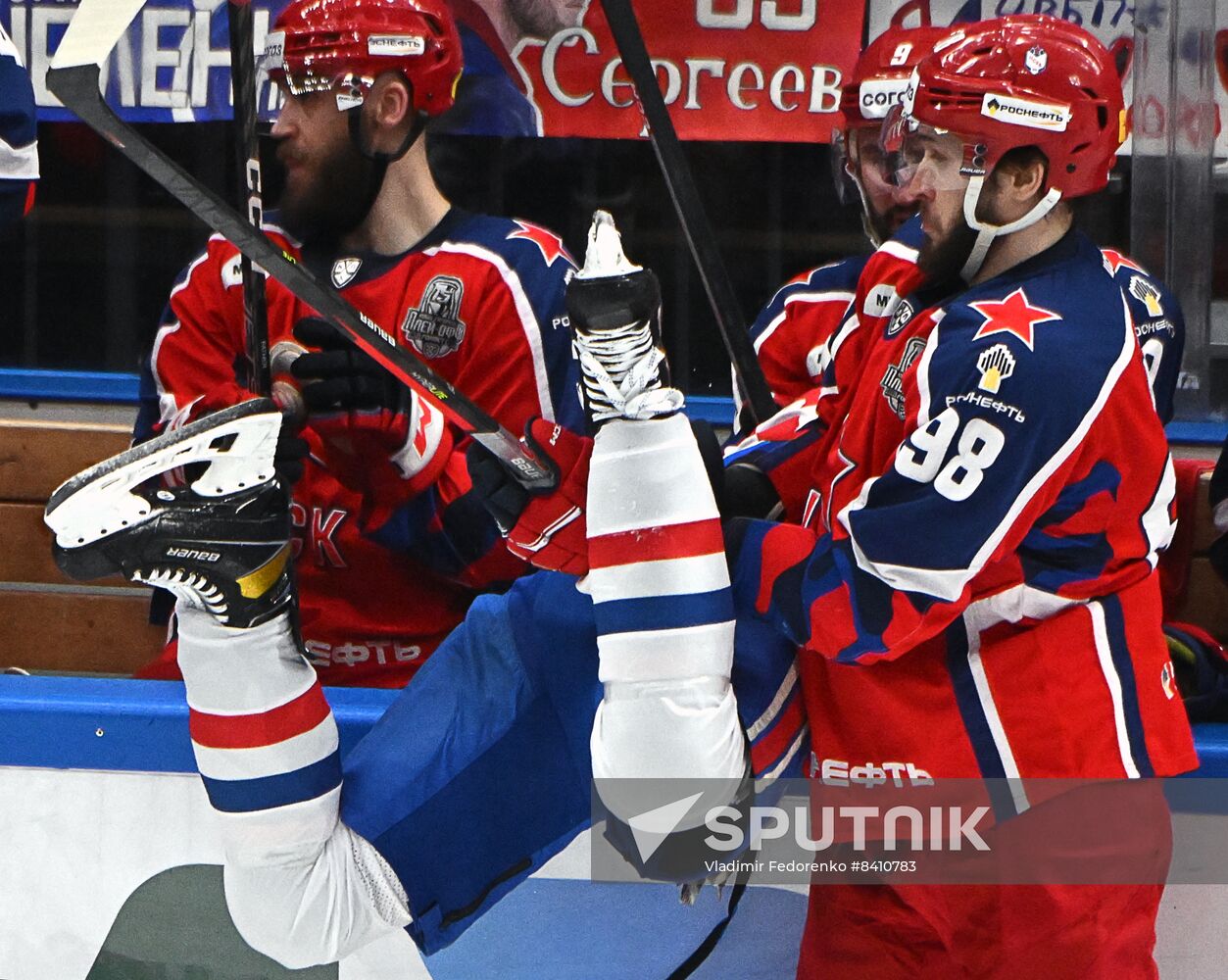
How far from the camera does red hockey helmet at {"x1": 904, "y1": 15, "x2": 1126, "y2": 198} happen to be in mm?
1310

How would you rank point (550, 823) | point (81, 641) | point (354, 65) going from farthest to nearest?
point (81, 641)
point (354, 65)
point (550, 823)

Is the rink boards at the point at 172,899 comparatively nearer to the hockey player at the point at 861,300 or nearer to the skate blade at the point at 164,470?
the skate blade at the point at 164,470

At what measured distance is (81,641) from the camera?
2.56 metres

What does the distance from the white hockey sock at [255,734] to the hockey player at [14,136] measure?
0.90 m

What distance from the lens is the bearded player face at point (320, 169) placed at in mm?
1951

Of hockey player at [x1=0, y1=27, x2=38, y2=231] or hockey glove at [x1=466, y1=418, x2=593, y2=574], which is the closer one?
hockey glove at [x1=466, y1=418, x2=593, y2=574]

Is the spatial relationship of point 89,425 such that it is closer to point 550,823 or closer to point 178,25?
point 178,25

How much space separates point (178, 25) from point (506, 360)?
1341mm

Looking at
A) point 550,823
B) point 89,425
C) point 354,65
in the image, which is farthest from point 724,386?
point 550,823

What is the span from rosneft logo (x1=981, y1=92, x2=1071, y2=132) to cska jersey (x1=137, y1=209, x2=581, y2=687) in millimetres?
741

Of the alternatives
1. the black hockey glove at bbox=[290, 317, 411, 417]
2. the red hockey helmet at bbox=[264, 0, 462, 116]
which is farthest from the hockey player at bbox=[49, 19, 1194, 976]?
the red hockey helmet at bbox=[264, 0, 462, 116]

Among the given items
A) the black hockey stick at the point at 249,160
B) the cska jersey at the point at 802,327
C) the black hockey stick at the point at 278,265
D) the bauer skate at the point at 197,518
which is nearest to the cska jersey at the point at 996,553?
the black hockey stick at the point at 278,265

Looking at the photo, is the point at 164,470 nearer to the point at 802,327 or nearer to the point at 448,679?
the point at 448,679

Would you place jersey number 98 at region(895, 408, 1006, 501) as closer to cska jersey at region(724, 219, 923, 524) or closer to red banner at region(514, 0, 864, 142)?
cska jersey at region(724, 219, 923, 524)
